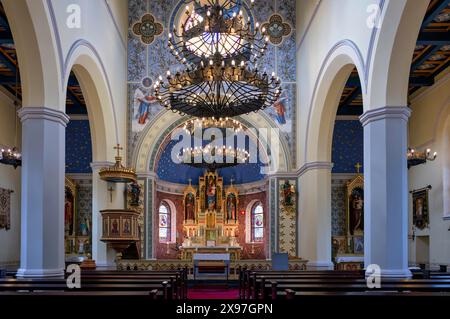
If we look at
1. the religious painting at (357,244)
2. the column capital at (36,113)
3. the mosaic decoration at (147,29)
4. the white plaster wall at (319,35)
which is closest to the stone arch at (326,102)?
the white plaster wall at (319,35)

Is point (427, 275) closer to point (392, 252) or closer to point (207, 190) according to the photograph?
point (392, 252)

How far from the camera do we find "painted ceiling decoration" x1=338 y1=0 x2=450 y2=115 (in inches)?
464

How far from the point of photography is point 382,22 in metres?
9.54

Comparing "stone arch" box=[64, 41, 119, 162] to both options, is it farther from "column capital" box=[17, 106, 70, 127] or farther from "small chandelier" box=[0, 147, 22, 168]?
"column capital" box=[17, 106, 70, 127]

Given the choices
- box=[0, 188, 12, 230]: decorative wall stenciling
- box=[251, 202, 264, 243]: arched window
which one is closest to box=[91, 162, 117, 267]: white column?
box=[0, 188, 12, 230]: decorative wall stenciling

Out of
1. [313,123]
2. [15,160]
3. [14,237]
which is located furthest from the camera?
[14,237]

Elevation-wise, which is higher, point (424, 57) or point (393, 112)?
point (424, 57)

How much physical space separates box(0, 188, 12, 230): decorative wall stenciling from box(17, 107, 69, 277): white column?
7.00 m

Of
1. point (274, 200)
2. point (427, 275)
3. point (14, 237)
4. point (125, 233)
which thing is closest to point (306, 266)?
point (274, 200)

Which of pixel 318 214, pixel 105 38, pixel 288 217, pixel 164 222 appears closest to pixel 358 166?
pixel 288 217

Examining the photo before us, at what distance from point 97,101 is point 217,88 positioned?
15.7 ft

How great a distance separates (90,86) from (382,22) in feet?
23.4

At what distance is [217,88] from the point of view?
10570mm

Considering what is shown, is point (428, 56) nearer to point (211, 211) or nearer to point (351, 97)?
point (351, 97)
